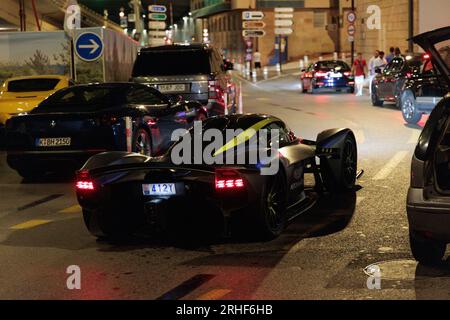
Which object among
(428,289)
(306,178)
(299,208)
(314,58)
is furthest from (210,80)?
(314,58)

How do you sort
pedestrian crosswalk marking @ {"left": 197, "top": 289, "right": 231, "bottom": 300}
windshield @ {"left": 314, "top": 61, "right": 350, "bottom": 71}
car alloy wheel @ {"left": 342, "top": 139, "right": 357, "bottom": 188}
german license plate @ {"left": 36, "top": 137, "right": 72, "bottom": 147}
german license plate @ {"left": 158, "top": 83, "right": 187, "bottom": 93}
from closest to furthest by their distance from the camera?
pedestrian crosswalk marking @ {"left": 197, "top": 289, "right": 231, "bottom": 300} → car alloy wheel @ {"left": 342, "top": 139, "right": 357, "bottom": 188} → german license plate @ {"left": 36, "top": 137, "right": 72, "bottom": 147} → german license plate @ {"left": 158, "top": 83, "right": 187, "bottom": 93} → windshield @ {"left": 314, "top": 61, "right": 350, "bottom": 71}

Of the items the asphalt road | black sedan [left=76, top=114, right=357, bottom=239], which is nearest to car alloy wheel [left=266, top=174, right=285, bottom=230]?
black sedan [left=76, top=114, right=357, bottom=239]

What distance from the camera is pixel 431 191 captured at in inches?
261

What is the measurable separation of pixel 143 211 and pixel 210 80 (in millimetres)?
10625

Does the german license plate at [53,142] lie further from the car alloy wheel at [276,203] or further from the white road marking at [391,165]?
the car alloy wheel at [276,203]

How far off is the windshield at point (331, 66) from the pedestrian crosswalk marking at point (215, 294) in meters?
28.7

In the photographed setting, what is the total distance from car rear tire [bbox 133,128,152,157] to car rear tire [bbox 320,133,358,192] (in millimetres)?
3408

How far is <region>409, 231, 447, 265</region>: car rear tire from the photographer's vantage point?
689 cm

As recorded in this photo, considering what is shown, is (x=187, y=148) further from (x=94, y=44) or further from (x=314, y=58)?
(x=314, y=58)

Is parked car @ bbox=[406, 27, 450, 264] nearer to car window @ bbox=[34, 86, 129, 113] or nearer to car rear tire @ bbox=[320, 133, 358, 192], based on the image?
car rear tire @ bbox=[320, 133, 358, 192]

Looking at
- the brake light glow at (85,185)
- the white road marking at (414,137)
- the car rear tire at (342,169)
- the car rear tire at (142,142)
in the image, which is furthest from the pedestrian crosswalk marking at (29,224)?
the white road marking at (414,137)

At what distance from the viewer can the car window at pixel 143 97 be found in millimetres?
13499
